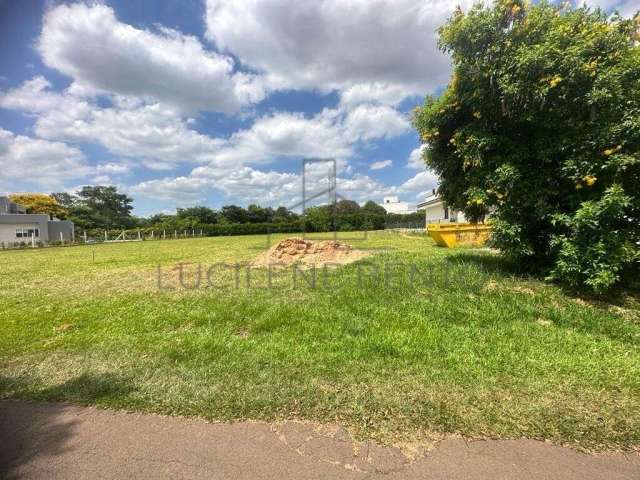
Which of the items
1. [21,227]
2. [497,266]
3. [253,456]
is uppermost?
[21,227]

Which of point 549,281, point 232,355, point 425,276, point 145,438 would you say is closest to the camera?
point 145,438

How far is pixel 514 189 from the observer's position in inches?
199

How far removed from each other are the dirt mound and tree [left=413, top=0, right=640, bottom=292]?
14.9ft

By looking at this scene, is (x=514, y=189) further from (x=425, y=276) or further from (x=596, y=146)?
(x=425, y=276)

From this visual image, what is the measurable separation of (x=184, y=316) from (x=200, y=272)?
3838 millimetres

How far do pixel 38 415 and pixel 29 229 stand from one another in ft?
134

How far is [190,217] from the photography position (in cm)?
5212

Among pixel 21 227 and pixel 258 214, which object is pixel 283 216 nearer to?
→ pixel 258 214

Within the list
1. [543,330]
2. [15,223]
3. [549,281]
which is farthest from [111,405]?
Answer: [15,223]

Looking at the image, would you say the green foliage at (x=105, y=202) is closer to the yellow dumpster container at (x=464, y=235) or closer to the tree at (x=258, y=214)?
the tree at (x=258, y=214)

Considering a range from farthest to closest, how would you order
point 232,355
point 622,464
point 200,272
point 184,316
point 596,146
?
point 200,272, point 184,316, point 596,146, point 232,355, point 622,464

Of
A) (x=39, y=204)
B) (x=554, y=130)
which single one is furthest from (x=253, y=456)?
(x=39, y=204)

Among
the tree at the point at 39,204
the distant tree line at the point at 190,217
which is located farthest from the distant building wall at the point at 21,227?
the tree at the point at 39,204

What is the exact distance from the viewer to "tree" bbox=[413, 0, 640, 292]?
4.27 metres
